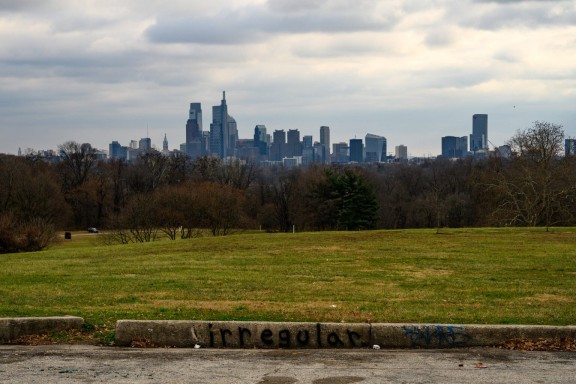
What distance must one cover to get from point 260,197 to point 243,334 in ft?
289

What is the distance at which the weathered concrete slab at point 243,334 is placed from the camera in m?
10.4

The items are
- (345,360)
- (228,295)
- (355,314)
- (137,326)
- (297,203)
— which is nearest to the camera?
(345,360)

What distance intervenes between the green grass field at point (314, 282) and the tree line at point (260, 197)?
15.0 metres

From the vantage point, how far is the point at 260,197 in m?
98.4

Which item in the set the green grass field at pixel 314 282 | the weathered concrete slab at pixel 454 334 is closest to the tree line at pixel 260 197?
the green grass field at pixel 314 282

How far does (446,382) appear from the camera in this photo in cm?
814

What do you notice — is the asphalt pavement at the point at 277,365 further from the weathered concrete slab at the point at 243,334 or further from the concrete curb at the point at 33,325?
the concrete curb at the point at 33,325

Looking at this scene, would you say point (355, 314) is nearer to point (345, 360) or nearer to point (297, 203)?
point (345, 360)

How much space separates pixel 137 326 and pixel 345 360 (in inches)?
117

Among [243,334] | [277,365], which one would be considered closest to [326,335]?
[243,334]

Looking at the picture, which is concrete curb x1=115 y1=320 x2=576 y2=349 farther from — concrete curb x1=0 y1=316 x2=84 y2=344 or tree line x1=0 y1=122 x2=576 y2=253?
tree line x1=0 y1=122 x2=576 y2=253

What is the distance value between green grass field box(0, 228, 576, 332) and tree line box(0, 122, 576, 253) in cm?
1497

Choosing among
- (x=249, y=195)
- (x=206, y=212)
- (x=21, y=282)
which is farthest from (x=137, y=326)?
(x=249, y=195)

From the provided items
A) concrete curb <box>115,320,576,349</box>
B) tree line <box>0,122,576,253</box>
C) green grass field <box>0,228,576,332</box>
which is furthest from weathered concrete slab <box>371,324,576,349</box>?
tree line <box>0,122,576,253</box>
